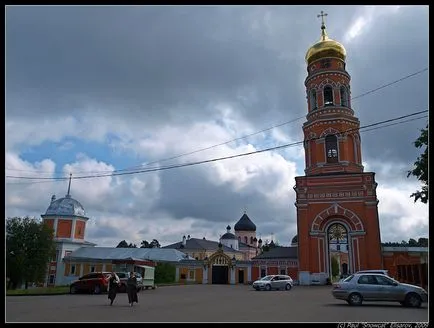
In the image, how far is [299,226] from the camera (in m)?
35.4

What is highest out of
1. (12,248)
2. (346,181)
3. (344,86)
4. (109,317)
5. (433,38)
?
(344,86)

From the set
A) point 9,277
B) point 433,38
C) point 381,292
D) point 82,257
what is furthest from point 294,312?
point 82,257

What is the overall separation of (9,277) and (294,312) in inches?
1355

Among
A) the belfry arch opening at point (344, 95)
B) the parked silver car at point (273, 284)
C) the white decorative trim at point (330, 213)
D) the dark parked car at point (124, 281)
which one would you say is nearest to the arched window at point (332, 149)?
the belfry arch opening at point (344, 95)

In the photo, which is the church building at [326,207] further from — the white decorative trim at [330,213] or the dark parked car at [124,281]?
the dark parked car at [124,281]

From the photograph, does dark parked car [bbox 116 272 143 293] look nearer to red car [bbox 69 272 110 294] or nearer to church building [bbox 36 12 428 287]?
red car [bbox 69 272 110 294]

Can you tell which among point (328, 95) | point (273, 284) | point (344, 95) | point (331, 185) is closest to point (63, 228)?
point (273, 284)

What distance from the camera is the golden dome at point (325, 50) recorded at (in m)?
39.0

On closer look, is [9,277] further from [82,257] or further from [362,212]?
[362,212]

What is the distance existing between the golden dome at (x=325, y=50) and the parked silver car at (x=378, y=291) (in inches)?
1114

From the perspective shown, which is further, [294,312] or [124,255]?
[124,255]

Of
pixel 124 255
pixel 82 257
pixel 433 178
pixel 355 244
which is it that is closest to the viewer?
pixel 433 178
